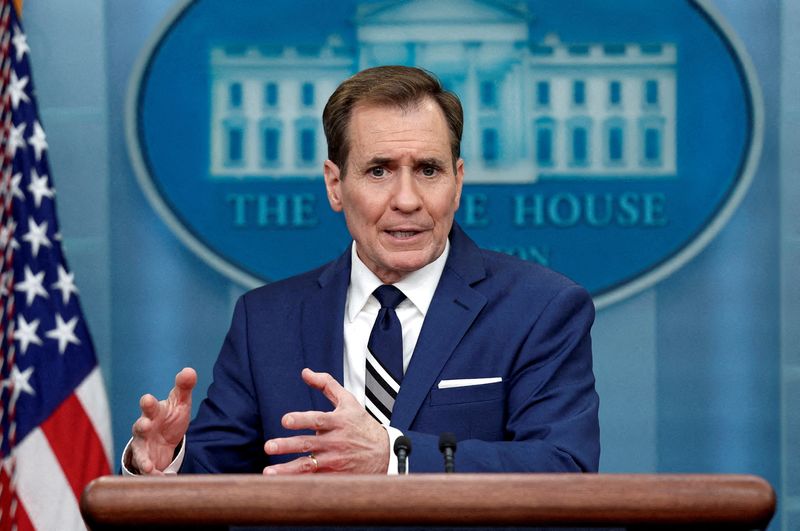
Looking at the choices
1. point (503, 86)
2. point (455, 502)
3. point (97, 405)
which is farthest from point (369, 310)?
point (503, 86)

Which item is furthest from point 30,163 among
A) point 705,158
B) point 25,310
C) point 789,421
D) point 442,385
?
point 789,421

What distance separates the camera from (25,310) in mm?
3211

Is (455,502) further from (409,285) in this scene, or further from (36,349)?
(36,349)

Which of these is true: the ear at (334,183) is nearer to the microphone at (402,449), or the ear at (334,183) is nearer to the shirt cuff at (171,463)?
the shirt cuff at (171,463)

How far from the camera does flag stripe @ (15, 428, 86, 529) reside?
123 inches

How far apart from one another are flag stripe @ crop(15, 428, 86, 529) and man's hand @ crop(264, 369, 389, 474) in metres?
1.66

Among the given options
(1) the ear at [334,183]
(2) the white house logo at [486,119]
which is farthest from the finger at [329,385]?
(2) the white house logo at [486,119]

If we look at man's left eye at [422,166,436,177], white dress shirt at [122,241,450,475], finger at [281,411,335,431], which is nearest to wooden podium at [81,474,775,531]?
finger at [281,411,335,431]

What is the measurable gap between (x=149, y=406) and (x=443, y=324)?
24.4 inches

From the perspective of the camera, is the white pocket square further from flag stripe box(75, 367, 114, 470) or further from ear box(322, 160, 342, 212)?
flag stripe box(75, 367, 114, 470)

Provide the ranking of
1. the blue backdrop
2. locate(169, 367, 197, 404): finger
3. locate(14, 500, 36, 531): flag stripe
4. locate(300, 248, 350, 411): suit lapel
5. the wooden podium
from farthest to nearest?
the blue backdrop < locate(14, 500, 36, 531): flag stripe < locate(300, 248, 350, 411): suit lapel < locate(169, 367, 197, 404): finger < the wooden podium

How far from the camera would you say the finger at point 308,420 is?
1.61 meters

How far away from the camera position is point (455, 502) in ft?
3.76

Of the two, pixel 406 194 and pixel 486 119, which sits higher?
pixel 486 119
